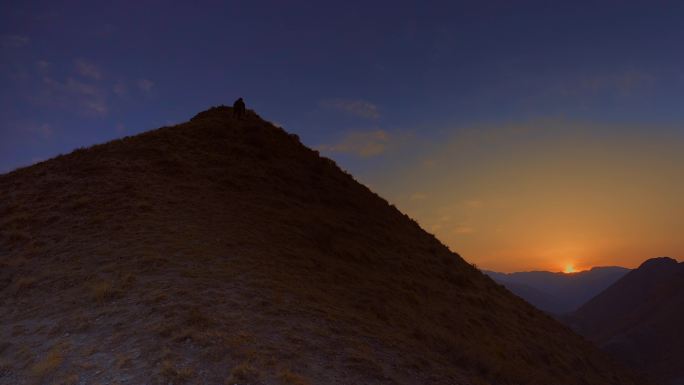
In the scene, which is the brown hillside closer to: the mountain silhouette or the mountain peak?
the mountain silhouette

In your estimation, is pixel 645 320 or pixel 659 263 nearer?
pixel 645 320

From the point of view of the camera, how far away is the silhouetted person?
3525 centimetres

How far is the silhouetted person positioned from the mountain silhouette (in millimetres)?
50037

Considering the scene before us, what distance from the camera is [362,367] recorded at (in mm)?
10258

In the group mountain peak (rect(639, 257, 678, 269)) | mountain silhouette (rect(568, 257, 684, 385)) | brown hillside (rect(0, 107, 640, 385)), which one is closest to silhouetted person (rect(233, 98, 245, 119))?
brown hillside (rect(0, 107, 640, 385))

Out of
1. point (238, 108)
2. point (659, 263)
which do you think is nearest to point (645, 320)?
point (659, 263)

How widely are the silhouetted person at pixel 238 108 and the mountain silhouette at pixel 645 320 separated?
50.0m

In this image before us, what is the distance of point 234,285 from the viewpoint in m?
13.6

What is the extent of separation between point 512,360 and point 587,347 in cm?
1623

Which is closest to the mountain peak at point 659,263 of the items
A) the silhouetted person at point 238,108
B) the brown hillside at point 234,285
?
the brown hillside at point 234,285

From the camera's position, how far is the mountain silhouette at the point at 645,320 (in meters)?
63.1

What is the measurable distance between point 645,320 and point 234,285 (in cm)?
8764

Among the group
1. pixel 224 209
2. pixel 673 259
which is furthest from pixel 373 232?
pixel 673 259

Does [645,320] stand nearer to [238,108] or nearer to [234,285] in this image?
[238,108]
